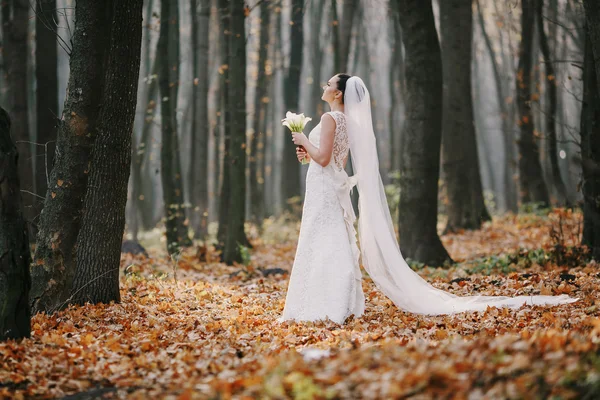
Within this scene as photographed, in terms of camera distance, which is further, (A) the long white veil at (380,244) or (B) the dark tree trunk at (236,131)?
(B) the dark tree trunk at (236,131)

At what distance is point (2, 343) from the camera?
208 inches

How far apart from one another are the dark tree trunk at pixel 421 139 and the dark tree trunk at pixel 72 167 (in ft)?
19.9

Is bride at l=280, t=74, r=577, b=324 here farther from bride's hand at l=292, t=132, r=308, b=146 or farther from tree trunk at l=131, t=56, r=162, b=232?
tree trunk at l=131, t=56, r=162, b=232

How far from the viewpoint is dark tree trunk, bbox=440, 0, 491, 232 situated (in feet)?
52.8

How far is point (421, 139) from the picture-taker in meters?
11.4

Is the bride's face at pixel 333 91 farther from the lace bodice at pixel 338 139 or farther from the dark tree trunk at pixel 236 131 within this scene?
the dark tree trunk at pixel 236 131

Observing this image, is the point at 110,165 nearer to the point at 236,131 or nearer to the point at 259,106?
the point at 236,131

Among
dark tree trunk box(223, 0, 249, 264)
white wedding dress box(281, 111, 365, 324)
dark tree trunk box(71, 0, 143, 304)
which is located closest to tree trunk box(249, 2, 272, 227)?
dark tree trunk box(223, 0, 249, 264)

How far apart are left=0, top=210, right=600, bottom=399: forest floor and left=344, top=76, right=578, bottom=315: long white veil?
265 millimetres

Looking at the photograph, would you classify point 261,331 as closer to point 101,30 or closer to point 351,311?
point 351,311

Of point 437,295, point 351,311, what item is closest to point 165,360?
point 351,311

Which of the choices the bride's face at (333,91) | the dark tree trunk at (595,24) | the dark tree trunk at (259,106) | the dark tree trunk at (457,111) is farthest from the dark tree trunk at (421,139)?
the dark tree trunk at (259,106)

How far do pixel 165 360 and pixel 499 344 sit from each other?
9.07ft

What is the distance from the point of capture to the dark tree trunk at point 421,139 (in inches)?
441
